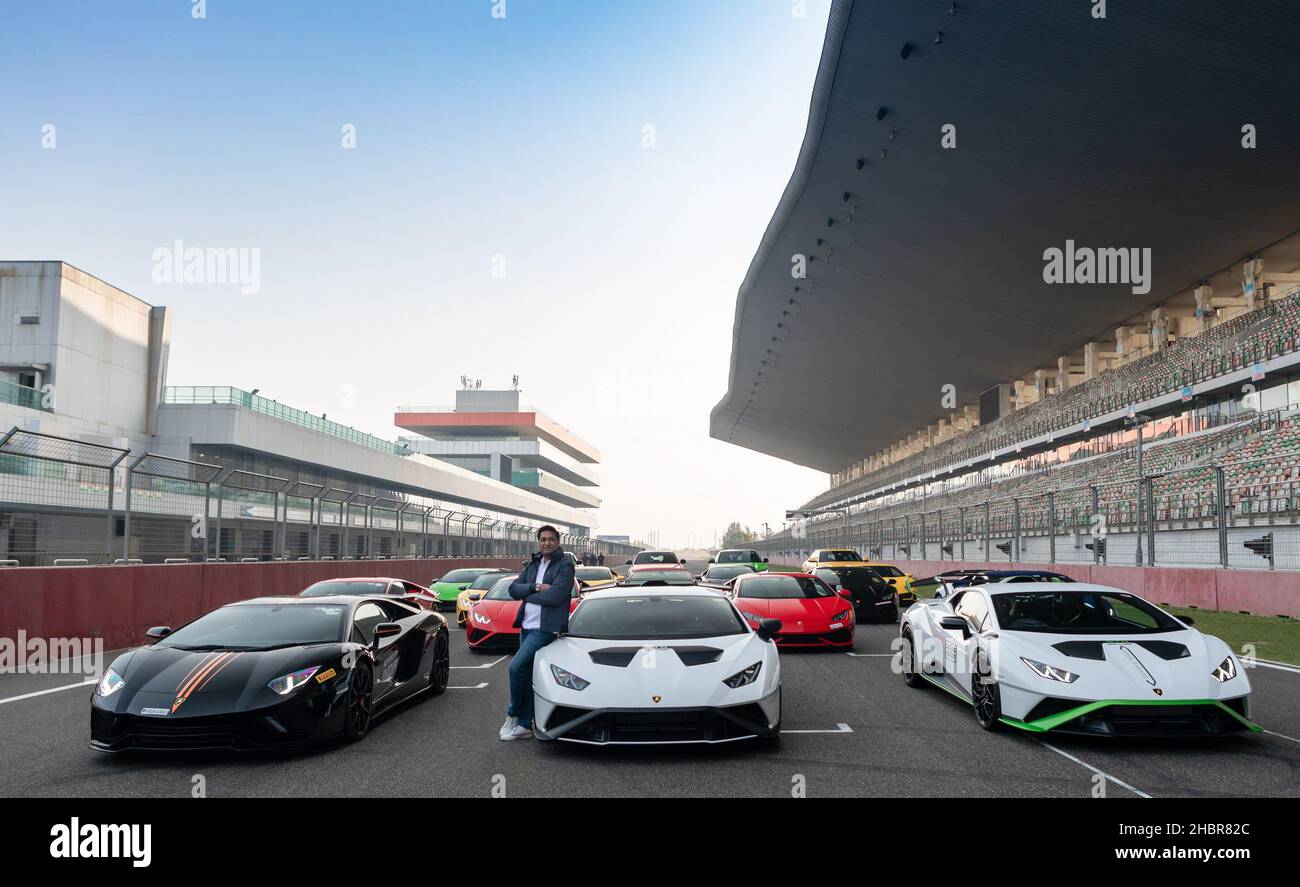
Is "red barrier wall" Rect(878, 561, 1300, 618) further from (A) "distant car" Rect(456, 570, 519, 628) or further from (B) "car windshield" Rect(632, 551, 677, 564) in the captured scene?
(A) "distant car" Rect(456, 570, 519, 628)

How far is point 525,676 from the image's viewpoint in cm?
739

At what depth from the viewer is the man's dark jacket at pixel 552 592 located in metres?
7.45

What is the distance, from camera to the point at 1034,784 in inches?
224

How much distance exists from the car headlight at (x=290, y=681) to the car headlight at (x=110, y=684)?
1041 mm

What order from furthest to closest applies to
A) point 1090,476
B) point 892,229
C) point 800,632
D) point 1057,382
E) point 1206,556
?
point 1057,382 → point 1090,476 → point 892,229 → point 1206,556 → point 800,632

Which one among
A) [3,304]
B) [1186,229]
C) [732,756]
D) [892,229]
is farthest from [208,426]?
[732,756]

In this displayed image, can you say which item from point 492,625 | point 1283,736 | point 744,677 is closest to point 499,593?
point 492,625

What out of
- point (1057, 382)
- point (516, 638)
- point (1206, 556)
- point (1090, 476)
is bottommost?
point (516, 638)

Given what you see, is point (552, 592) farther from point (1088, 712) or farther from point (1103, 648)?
point (1103, 648)

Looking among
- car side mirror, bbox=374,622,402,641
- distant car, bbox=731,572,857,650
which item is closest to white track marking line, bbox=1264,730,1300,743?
distant car, bbox=731,572,857,650
